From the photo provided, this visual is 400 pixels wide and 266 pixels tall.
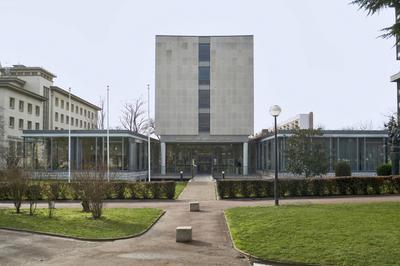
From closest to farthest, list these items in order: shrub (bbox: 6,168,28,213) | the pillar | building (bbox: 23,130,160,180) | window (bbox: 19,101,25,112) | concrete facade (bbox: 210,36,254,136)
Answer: shrub (bbox: 6,168,28,213)
building (bbox: 23,130,160,180)
the pillar
concrete facade (bbox: 210,36,254,136)
window (bbox: 19,101,25,112)

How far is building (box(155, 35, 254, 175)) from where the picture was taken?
189 ft

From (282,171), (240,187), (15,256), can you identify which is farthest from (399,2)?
(282,171)

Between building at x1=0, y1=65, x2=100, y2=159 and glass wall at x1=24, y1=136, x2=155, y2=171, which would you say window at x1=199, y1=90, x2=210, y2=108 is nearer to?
glass wall at x1=24, y1=136, x2=155, y2=171

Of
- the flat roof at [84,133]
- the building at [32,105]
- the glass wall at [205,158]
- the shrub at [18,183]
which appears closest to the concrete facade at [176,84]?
the glass wall at [205,158]

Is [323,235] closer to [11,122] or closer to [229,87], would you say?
[229,87]

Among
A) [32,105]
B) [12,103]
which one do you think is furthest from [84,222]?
[32,105]

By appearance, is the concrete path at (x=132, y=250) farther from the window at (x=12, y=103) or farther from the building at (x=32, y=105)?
the window at (x=12, y=103)

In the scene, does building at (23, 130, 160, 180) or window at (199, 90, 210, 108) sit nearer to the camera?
building at (23, 130, 160, 180)

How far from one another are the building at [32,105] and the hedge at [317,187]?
3286 centimetres

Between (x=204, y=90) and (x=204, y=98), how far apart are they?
0.99 metres

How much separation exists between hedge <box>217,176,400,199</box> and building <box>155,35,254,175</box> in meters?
31.6

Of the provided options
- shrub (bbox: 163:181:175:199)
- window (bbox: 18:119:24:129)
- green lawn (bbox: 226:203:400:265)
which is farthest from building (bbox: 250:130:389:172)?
window (bbox: 18:119:24:129)

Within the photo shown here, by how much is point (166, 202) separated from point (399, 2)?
16449mm

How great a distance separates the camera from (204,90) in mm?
58250
